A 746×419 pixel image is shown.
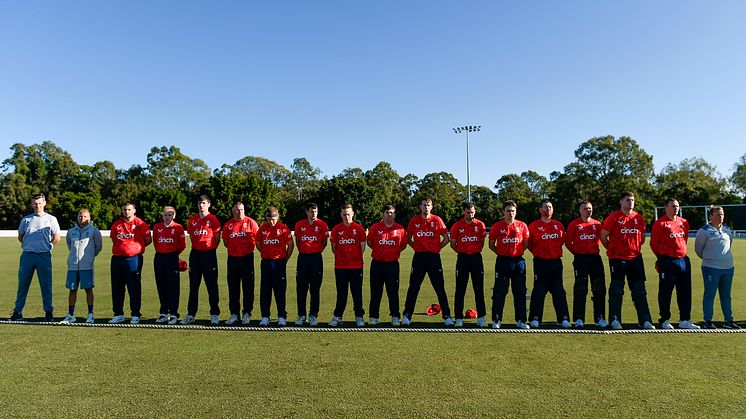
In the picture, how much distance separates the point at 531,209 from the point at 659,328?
51.2m

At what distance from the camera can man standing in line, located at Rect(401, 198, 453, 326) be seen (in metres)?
6.71

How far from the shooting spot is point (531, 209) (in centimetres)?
5512

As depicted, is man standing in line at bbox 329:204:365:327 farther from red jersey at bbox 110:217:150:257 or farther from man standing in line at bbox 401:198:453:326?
red jersey at bbox 110:217:150:257

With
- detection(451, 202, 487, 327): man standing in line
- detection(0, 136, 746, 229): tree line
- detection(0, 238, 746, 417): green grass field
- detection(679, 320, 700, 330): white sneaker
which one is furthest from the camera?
detection(0, 136, 746, 229): tree line

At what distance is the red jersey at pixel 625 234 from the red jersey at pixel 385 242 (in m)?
2.88

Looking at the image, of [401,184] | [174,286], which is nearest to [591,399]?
[174,286]

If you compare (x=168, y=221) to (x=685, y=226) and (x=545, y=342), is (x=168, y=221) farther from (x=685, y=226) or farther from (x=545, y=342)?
(x=685, y=226)

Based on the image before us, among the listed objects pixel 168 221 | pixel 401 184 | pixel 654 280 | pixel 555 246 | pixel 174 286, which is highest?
pixel 401 184

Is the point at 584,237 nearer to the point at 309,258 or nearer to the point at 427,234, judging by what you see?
the point at 427,234

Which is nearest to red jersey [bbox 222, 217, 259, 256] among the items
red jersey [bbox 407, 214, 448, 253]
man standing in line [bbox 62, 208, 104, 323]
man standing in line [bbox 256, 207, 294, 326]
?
man standing in line [bbox 256, 207, 294, 326]

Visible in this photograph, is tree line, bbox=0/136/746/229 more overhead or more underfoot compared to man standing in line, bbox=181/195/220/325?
more overhead

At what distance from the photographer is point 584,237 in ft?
21.1

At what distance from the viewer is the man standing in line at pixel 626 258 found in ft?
20.6

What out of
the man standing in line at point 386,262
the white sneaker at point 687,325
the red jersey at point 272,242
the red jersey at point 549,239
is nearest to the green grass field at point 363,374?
the white sneaker at point 687,325
